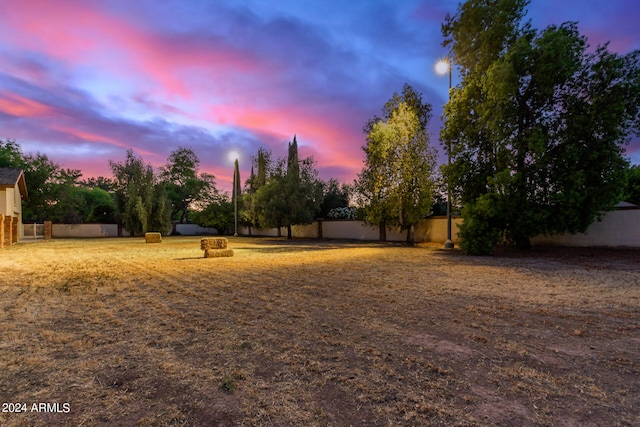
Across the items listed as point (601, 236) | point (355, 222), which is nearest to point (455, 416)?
point (601, 236)

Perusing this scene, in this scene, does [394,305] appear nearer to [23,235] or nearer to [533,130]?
[533,130]

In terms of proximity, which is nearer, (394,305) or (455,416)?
(455,416)

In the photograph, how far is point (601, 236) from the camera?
14.1 m

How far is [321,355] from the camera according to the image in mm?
3400

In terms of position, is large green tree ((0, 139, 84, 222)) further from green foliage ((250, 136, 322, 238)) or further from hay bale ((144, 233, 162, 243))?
green foliage ((250, 136, 322, 238))

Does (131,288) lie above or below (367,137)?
below

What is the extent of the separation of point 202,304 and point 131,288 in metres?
2.47

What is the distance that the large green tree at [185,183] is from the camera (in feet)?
148

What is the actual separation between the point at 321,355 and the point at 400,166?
57.5 feet

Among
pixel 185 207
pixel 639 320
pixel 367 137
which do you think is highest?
pixel 367 137

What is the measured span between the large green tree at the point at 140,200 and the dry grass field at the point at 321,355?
26902 mm

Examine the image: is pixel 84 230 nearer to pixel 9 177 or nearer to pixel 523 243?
pixel 9 177

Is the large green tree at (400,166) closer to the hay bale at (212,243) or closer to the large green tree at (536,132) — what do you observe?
the large green tree at (536,132)

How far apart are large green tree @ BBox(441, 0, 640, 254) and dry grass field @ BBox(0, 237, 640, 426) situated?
20.1 feet
